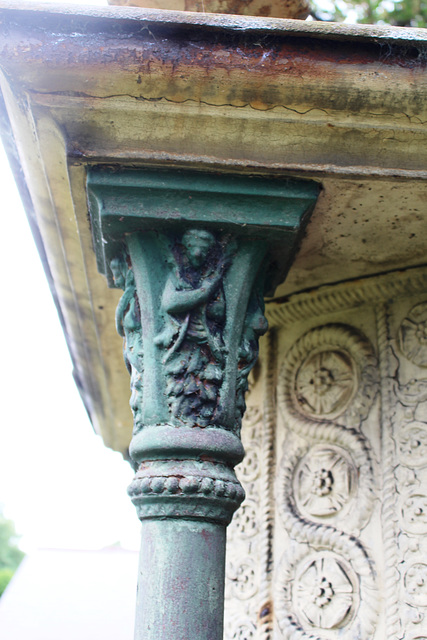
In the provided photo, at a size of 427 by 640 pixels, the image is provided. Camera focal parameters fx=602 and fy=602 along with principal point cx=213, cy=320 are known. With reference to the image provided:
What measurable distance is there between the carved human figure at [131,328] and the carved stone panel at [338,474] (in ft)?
2.41

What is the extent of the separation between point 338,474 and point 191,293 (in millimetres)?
851

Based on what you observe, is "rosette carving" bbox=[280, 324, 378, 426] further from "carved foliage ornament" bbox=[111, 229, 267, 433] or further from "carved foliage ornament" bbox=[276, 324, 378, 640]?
"carved foliage ornament" bbox=[111, 229, 267, 433]

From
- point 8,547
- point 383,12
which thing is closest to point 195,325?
point 383,12

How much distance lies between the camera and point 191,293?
1.39 m

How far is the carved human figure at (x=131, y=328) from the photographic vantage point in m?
1.41

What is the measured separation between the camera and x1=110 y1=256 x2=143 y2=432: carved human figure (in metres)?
1.41

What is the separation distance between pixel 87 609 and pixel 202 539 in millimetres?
2009

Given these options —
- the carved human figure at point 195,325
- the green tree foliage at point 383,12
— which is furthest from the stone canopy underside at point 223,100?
the green tree foliage at point 383,12

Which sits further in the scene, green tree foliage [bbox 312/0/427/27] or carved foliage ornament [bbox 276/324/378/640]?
green tree foliage [bbox 312/0/427/27]

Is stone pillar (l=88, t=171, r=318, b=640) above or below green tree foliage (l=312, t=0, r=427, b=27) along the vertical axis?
below

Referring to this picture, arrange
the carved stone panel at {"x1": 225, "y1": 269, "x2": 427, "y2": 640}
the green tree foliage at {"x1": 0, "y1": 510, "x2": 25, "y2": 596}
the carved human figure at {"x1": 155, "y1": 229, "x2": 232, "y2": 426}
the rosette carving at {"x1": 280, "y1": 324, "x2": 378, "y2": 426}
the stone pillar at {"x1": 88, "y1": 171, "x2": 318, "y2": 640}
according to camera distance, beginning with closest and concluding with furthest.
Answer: the stone pillar at {"x1": 88, "y1": 171, "x2": 318, "y2": 640} → the carved human figure at {"x1": 155, "y1": 229, "x2": 232, "y2": 426} → the carved stone panel at {"x1": 225, "y1": 269, "x2": 427, "y2": 640} → the rosette carving at {"x1": 280, "y1": 324, "x2": 378, "y2": 426} → the green tree foliage at {"x1": 0, "y1": 510, "x2": 25, "y2": 596}

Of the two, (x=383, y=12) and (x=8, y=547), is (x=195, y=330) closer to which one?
(x=383, y=12)

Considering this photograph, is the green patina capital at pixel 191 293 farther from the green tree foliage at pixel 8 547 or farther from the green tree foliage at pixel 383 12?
the green tree foliage at pixel 8 547

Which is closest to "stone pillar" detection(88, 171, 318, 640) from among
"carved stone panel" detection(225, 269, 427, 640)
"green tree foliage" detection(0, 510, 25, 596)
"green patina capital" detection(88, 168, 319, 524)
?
"green patina capital" detection(88, 168, 319, 524)
